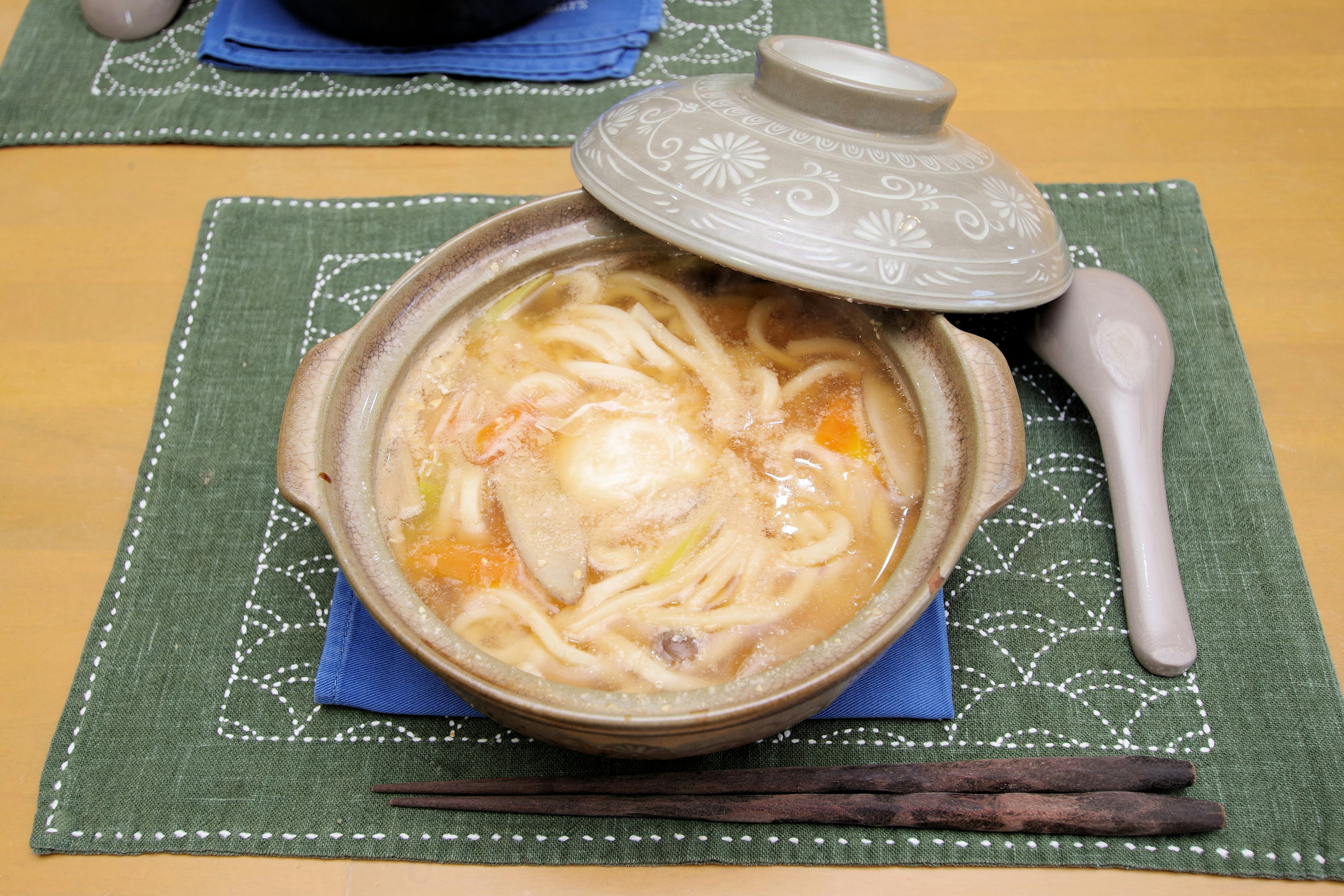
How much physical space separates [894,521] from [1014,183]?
60 centimetres

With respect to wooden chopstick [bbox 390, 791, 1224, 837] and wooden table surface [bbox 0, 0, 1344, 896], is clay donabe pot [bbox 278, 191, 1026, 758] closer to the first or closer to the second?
wooden chopstick [bbox 390, 791, 1224, 837]

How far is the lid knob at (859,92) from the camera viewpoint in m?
A: 1.36

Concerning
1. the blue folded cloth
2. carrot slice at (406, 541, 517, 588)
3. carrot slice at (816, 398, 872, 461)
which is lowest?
carrot slice at (406, 541, 517, 588)

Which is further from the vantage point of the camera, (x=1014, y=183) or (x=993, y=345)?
(x=1014, y=183)

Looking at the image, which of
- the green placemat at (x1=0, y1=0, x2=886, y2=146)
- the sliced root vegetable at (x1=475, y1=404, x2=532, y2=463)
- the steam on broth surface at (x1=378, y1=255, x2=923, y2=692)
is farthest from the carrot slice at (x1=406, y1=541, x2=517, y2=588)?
the green placemat at (x1=0, y1=0, x2=886, y2=146)

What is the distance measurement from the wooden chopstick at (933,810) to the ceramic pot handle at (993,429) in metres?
0.46

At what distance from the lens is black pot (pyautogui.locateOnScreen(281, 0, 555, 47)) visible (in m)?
2.17

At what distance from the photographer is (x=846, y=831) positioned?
131 centimetres

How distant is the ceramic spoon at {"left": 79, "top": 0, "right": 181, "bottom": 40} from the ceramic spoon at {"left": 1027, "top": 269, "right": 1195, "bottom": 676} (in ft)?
7.80

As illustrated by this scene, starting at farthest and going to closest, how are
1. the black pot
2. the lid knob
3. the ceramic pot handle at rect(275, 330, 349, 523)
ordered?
the black pot
the lid knob
the ceramic pot handle at rect(275, 330, 349, 523)

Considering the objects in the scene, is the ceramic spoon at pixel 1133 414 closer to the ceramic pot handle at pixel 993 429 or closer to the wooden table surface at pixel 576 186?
the wooden table surface at pixel 576 186

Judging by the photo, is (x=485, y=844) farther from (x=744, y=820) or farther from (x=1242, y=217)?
(x=1242, y=217)

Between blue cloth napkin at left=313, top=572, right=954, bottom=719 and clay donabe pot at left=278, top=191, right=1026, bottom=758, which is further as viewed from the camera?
blue cloth napkin at left=313, top=572, right=954, bottom=719

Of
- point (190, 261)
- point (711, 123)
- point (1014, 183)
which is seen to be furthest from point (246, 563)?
point (1014, 183)
